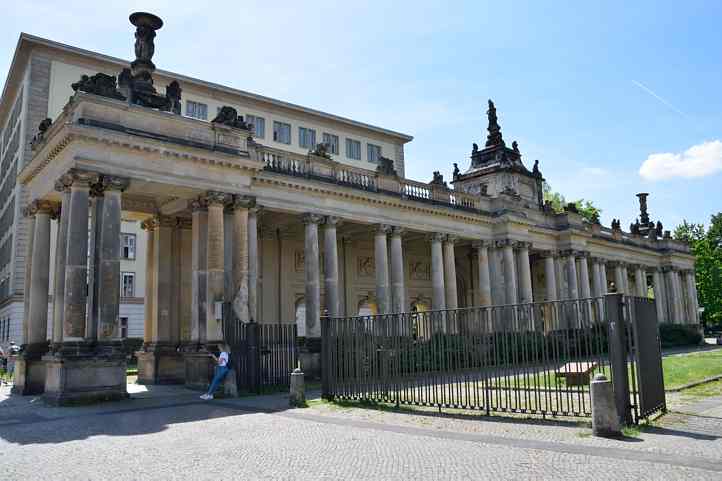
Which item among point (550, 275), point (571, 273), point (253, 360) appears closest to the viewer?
point (253, 360)

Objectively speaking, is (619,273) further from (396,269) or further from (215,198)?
(215,198)

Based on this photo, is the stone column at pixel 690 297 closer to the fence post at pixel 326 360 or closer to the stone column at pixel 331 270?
the stone column at pixel 331 270

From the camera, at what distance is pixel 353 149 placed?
5175 centimetres

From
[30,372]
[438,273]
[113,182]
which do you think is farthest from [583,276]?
[30,372]

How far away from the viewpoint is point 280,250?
31156 mm

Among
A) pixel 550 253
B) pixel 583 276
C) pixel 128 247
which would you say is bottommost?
pixel 583 276

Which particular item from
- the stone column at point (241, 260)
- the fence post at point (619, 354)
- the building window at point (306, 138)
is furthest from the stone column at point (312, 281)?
the building window at point (306, 138)

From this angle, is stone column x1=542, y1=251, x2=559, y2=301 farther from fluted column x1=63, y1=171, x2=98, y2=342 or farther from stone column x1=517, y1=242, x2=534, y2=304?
fluted column x1=63, y1=171, x2=98, y2=342

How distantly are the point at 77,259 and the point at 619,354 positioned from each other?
1537cm

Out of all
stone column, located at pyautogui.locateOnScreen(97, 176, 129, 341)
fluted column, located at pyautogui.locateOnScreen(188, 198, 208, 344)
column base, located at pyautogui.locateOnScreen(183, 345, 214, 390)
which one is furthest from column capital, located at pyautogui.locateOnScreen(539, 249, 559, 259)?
stone column, located at pyautogui.locateOnScreen(97, 176, 129, 341)

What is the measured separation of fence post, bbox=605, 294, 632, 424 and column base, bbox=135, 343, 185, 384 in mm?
17873

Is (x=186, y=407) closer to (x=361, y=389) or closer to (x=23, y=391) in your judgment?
(x=361, y=389)

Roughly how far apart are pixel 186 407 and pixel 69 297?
5.35 m

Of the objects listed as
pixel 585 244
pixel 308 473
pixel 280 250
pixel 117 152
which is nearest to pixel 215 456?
pixel 308 473
